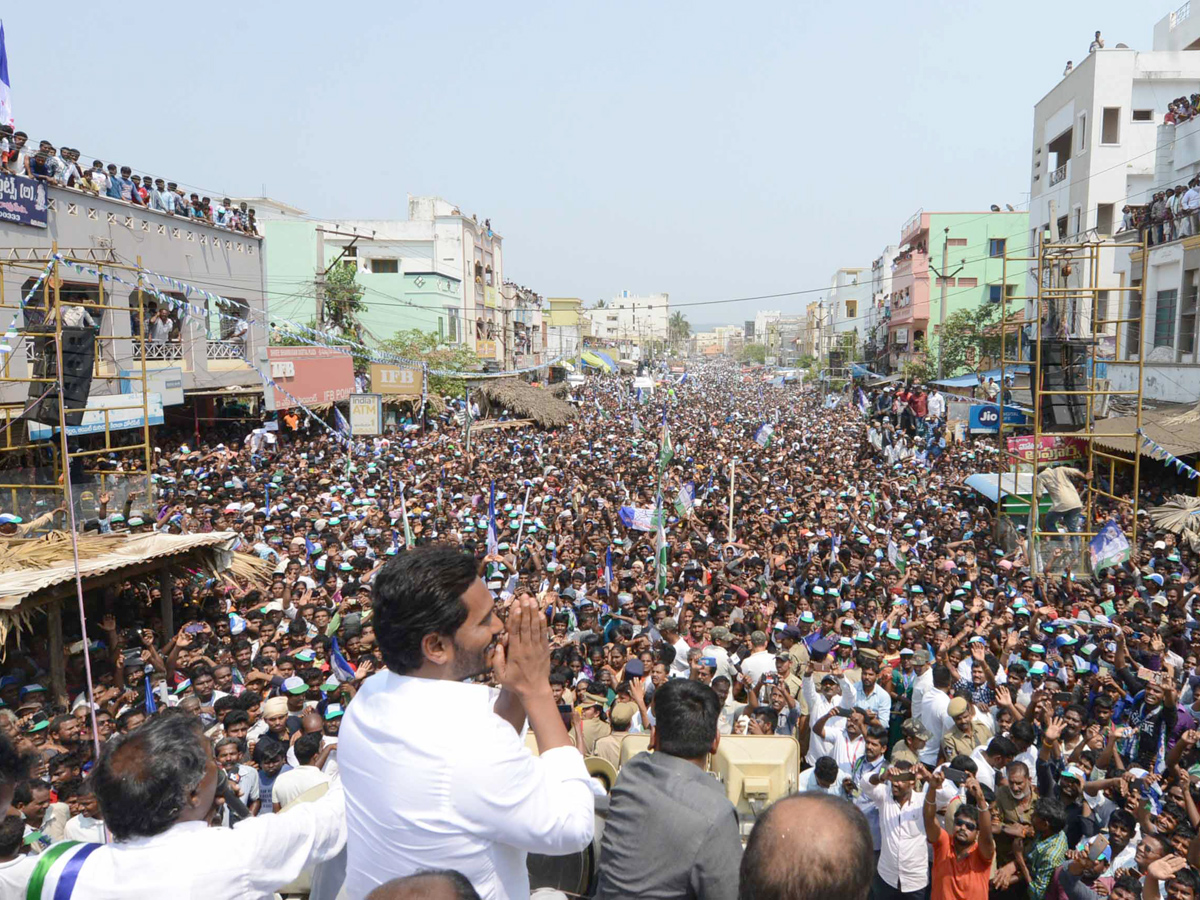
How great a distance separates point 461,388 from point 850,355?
32.2 metres

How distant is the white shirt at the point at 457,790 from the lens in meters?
1.74

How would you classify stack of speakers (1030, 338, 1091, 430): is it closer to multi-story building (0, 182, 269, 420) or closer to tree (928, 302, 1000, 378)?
multi-story building (0, 182, 269, 420)

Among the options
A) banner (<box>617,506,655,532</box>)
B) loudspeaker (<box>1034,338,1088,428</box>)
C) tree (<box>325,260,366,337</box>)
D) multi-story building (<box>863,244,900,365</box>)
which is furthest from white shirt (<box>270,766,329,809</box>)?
multi-story building (<box>863,244,900,365</box>)

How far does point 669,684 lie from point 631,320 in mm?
161628

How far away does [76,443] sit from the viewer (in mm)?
16594

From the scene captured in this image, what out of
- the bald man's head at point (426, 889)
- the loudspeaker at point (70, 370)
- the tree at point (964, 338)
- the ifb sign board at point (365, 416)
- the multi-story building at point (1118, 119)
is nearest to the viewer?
the bald man's head at point (426, 889)

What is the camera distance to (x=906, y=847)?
463 cm

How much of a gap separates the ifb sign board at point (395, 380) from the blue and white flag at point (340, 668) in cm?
1822

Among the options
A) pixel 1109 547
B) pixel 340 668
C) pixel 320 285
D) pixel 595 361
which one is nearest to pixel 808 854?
pixel 340 668

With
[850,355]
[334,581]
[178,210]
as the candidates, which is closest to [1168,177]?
[334,581]

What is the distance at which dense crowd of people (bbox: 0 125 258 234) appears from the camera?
16016 mm

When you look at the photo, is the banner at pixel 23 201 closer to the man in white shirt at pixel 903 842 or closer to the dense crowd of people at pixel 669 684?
the dense crowd of people at pixel 669 684

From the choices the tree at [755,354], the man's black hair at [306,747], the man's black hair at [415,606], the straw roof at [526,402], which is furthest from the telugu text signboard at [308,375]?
the tree at [755,354]

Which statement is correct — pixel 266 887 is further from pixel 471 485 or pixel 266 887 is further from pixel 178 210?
pixel 178 210
